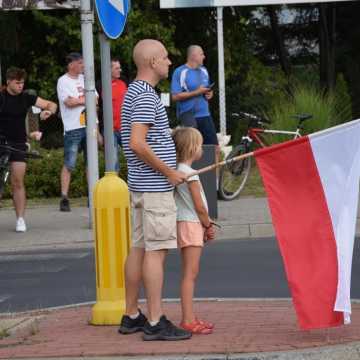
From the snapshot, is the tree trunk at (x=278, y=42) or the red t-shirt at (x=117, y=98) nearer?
the red t-shirt at (x=117, y=98)

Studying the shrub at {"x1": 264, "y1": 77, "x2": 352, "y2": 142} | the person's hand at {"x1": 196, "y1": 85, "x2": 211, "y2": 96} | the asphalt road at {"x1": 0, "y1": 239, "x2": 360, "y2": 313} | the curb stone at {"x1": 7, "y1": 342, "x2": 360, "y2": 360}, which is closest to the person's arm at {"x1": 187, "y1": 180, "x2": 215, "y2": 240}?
the curb stone at {"x1": 7, "y1": 342, "x2": 360, "y2": 360}

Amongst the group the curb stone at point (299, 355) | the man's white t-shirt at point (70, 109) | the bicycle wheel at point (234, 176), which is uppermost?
the man's white t-shirt at point (70, 109)

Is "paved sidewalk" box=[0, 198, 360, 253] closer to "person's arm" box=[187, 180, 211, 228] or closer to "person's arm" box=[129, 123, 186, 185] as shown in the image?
"person's arm" box=[187, 180, 211, 228]

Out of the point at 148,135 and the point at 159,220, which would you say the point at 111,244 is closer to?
the point at 159,220

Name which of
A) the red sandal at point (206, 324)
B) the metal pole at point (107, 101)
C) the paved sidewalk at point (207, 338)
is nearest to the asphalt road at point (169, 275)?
the paved sidewalk at point (207, 338)

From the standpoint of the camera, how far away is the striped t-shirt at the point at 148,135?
7.05 metres

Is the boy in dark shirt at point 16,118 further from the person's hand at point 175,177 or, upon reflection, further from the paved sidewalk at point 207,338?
the person's hand at point 175,177

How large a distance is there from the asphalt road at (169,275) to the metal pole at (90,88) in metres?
0.87

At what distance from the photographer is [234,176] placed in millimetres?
15609

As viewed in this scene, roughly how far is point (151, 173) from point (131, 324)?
1003mm

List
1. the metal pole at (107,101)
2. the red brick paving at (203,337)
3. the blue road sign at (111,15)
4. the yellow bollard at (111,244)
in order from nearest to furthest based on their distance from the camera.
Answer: the red brick paving at (203,337) < the yellow bollard at (111,244) < the metal pole at (107,101) < the blue road sign at (111,15)

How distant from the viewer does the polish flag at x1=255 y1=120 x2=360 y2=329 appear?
687cm

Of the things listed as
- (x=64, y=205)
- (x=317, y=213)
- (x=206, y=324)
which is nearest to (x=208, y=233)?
(x=206, y=324)

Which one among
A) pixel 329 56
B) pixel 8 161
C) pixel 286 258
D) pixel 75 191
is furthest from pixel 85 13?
pixel 329 56
